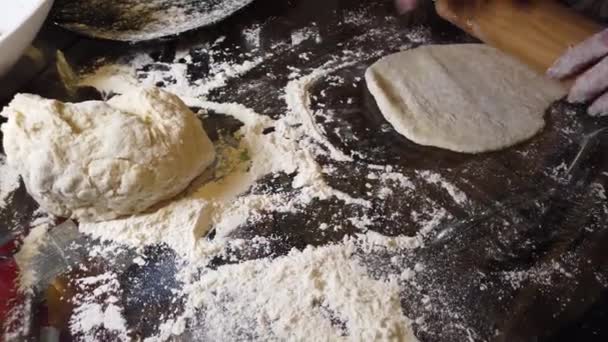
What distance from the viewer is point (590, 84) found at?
138 centimetres

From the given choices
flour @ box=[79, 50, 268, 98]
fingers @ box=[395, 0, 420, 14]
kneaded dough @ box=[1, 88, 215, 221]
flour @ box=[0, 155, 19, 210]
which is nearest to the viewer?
kneaded dough @ box=[1, 88, 215, 221]

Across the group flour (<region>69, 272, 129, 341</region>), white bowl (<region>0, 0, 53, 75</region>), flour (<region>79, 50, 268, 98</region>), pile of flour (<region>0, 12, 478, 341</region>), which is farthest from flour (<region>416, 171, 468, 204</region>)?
white bowl (<region>0, 0, 53, 75</region>)

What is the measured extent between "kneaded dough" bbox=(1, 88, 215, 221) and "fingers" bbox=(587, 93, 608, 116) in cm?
102

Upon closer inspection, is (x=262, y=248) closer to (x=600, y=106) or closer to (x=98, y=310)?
(x=98, y=310)

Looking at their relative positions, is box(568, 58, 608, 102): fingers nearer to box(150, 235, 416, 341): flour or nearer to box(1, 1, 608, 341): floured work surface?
box(1, 1, 608, 341): floured work surface

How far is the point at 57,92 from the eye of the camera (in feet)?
4.75

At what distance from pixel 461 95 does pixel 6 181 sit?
3.80 ft

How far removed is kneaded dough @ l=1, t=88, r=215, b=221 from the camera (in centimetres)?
110

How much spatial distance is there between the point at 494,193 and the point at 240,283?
0.62m

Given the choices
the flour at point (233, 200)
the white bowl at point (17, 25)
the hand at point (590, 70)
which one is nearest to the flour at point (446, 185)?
the flour at point (233, 200)

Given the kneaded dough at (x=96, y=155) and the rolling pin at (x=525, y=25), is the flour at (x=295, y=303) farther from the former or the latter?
the rolling pin at (x=525, y=25)

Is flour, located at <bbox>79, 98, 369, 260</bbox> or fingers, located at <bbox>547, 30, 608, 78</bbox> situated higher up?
fingers, located at <bbox>547, 30, 608, 78</bbox>

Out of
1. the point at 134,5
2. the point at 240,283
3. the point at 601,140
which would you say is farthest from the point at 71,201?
the point at 601,140

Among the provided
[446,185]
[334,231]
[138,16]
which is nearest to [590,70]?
[446,185]
